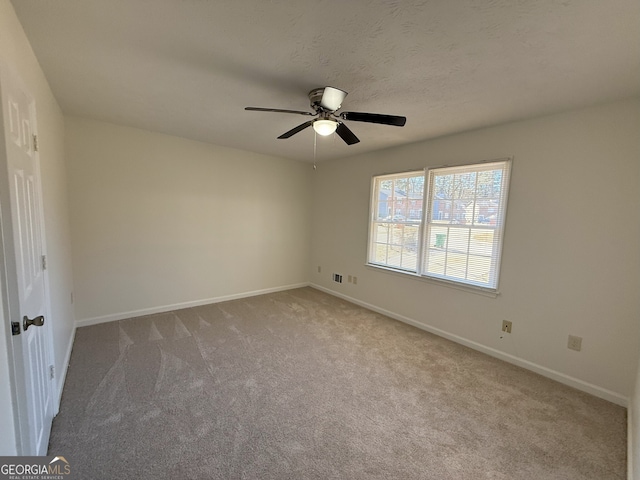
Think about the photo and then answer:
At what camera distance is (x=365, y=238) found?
4.25 meters

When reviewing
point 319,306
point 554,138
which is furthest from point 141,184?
point 554,138

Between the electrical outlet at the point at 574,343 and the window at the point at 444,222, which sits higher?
the window at the point at 444,222

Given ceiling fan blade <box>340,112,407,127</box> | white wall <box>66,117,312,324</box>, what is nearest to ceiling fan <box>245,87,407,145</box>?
ceiling fan blade <box>340,112,407,127</box>

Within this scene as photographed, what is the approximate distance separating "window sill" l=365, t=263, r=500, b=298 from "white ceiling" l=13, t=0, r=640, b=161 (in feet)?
5.74

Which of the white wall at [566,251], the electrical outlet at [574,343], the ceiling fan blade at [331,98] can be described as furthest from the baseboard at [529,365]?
the ceiling fan blade at [331,98]

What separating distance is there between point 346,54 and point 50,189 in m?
2.51

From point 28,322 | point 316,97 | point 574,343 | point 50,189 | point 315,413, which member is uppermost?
point 316,97

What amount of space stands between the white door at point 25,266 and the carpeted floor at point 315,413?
0.39 m

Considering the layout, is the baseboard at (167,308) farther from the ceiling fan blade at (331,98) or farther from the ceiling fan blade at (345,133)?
the ceiling fan blade at (331,98)

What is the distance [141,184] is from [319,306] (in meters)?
3.00

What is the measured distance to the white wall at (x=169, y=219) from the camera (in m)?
3.19

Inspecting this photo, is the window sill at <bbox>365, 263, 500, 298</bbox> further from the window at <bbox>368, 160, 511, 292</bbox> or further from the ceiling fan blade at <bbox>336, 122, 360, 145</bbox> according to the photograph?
the ceiling fan blade at <bbox>336, 122, 360, 145</bbox>

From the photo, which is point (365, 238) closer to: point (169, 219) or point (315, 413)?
point (315, 413)

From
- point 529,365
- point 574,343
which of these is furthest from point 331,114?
point 529,365
